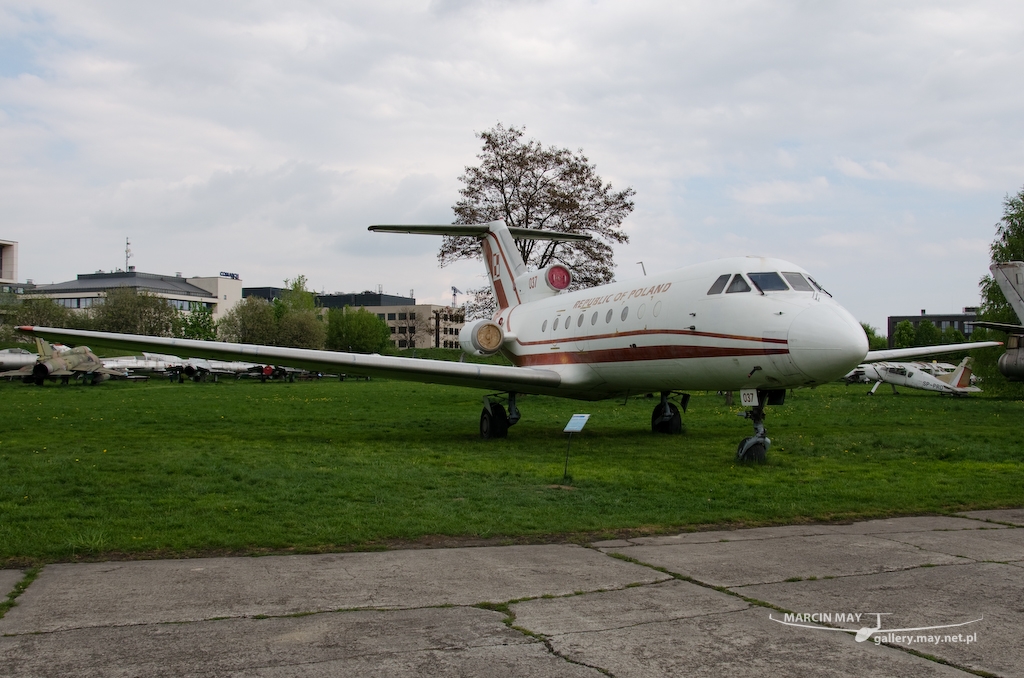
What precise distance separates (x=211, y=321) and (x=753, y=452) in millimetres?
81544

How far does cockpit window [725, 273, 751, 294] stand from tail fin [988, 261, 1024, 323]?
594 inches

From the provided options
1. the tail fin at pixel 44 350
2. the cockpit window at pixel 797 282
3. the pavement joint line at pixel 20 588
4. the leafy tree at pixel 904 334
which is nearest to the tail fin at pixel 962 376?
the cockpit window at pixel 797 282

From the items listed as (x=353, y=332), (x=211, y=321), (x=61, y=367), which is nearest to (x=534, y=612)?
(x=61, y=367)

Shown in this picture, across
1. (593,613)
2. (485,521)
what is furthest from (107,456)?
(593,613)

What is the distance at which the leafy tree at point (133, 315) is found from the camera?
76.7 meters

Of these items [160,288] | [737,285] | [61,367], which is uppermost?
[160,288]

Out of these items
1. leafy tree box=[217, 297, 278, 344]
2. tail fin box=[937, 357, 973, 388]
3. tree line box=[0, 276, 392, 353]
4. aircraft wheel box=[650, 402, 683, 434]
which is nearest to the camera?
aircraft wheel box=[650, 402, 683, 434]

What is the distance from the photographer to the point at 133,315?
253 feet

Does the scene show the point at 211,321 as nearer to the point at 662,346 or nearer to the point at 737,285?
the point at 662,346

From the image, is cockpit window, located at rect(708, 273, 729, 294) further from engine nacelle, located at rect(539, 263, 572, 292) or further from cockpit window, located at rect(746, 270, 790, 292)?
engine nacelle, located at rect(539, 263, 572, 292)

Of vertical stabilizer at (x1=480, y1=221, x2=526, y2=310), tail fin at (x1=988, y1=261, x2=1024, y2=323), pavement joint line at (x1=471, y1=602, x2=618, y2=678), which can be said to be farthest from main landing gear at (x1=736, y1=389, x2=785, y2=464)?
tail fin at (x1=988, y1=261, x2=1024, y2=323)

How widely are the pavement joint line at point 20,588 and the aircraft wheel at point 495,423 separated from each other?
11232 mm

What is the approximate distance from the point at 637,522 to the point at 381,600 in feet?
11.2

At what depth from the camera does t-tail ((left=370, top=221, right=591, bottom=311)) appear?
69.6 ft
